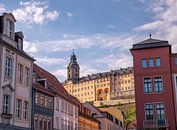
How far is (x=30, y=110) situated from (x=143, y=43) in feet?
59.8

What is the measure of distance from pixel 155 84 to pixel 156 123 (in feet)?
17.6

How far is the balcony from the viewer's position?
4553cm

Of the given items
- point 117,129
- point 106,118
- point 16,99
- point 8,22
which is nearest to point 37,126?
point 16,99

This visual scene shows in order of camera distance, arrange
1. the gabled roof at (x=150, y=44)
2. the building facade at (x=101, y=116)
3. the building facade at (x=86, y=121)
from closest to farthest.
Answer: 1. the gabled roof at (x=150, y=44)
2. the building facade at (x=86, y=121)
3. the building facade at (x=101, y=116)

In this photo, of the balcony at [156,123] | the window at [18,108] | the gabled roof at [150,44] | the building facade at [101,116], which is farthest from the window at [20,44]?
the building facade at [101,116]

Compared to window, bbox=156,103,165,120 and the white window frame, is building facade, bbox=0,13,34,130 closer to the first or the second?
the white window frame

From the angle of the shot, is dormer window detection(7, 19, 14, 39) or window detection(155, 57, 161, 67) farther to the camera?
window detection(155, 57, 161, 67)

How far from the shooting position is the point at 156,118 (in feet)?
153

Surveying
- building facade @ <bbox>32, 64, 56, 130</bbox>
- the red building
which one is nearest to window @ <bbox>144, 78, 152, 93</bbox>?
the red building

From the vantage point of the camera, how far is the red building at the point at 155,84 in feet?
152

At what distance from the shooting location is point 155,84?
159 feet

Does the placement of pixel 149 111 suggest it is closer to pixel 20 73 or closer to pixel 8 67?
pixel 20 73

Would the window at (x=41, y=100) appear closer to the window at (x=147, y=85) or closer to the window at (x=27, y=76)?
the window at (x=27, y=76)

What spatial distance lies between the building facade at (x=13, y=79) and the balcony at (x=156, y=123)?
1485cm
